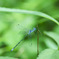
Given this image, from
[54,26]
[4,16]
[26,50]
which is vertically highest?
[4,16]

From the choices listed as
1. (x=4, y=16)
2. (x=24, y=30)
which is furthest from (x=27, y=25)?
(x=4, y=16)

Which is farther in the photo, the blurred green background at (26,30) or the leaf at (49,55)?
the blurred green background at (26,30)

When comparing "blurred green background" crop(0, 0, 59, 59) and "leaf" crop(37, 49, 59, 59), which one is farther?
"blurred green background" crop(0, 0, 59, 59)

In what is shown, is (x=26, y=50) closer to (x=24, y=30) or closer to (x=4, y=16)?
(x=24, y=30)

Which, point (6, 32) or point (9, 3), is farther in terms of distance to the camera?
point (9, 3)

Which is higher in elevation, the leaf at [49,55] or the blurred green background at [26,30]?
the blurred green background at [26,30]

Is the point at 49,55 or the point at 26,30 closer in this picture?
the point at 49,55

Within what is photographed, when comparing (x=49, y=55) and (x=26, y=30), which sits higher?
(x=26, y=30)

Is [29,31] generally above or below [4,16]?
below
